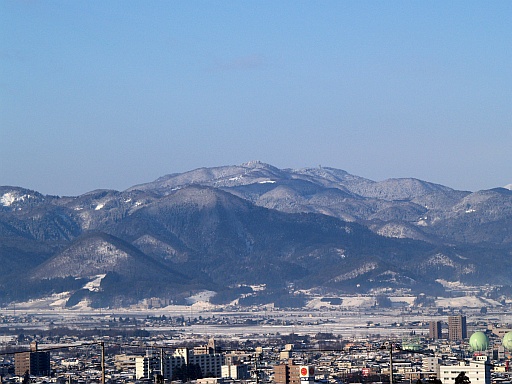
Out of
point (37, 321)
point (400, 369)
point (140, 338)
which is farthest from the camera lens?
point (37, 321)

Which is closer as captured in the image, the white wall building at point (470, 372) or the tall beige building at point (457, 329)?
the white wall building at point (470, 372)

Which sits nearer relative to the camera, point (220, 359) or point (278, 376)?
point (278, 376)

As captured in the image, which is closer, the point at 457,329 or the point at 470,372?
the point at 470,372

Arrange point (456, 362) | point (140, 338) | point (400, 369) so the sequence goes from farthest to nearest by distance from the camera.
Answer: point (140, 338)
point (400, 369)
point (456, 362)

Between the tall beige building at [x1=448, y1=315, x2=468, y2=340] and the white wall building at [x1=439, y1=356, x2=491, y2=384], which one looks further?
the tall beige building at [x1=448, y1=315, x2=468, y2=340]

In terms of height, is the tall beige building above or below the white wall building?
above

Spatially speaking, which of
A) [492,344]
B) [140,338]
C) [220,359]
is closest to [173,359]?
[220,359]

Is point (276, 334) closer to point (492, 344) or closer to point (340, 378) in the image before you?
point (492, 344)

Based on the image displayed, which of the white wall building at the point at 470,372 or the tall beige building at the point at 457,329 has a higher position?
the tall beige building at the point at 457,329

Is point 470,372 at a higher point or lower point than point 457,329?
lower

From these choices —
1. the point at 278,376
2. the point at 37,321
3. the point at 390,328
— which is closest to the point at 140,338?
the point at 390,328
